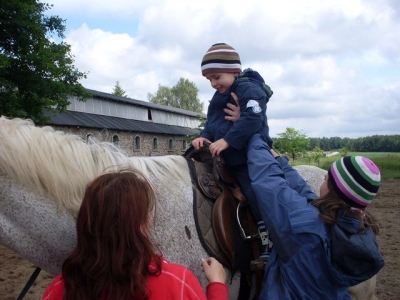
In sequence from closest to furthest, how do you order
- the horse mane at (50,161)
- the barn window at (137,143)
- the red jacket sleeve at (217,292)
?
the red jacket sleeve at (217,292)
the horse mane at (50,161)
the barn window at (137,143)

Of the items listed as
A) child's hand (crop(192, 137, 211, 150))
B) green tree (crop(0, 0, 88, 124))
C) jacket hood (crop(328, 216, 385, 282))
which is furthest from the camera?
green tree (crop(0, 0, 88, 124))

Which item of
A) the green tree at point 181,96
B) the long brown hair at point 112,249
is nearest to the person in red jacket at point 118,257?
the long brown hair at point 112,249

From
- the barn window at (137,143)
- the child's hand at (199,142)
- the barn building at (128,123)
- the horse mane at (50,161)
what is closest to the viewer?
the horse mane at (50,161)

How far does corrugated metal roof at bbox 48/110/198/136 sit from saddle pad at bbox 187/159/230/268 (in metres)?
17.4

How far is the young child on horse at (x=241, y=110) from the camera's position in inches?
86.6

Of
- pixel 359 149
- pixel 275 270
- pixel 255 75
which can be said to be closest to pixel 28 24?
pixel 255 75

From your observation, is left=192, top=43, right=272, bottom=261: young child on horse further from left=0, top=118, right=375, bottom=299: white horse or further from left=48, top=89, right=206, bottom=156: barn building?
left=48, top=89, right=206, bottom=156: barn building

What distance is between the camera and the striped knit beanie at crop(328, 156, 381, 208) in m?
1.69

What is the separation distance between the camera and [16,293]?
5043 mm

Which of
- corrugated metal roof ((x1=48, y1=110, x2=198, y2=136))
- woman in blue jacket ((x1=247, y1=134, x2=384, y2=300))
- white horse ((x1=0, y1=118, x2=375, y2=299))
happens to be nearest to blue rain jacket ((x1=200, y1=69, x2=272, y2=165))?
woman in blue jacket ((x1=247, y1=134, x2=384, y2=300))

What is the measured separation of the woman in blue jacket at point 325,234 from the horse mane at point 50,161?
2.82ft

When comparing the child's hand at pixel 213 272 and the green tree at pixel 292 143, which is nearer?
the child's hand at pixel 213 272

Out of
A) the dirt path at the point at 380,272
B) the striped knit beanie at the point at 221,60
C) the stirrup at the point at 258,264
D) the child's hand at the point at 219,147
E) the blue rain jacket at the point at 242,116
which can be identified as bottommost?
the dirt path at the point at 380,272

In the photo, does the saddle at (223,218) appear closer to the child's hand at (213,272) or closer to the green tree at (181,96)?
the child's hand at (213,272)
